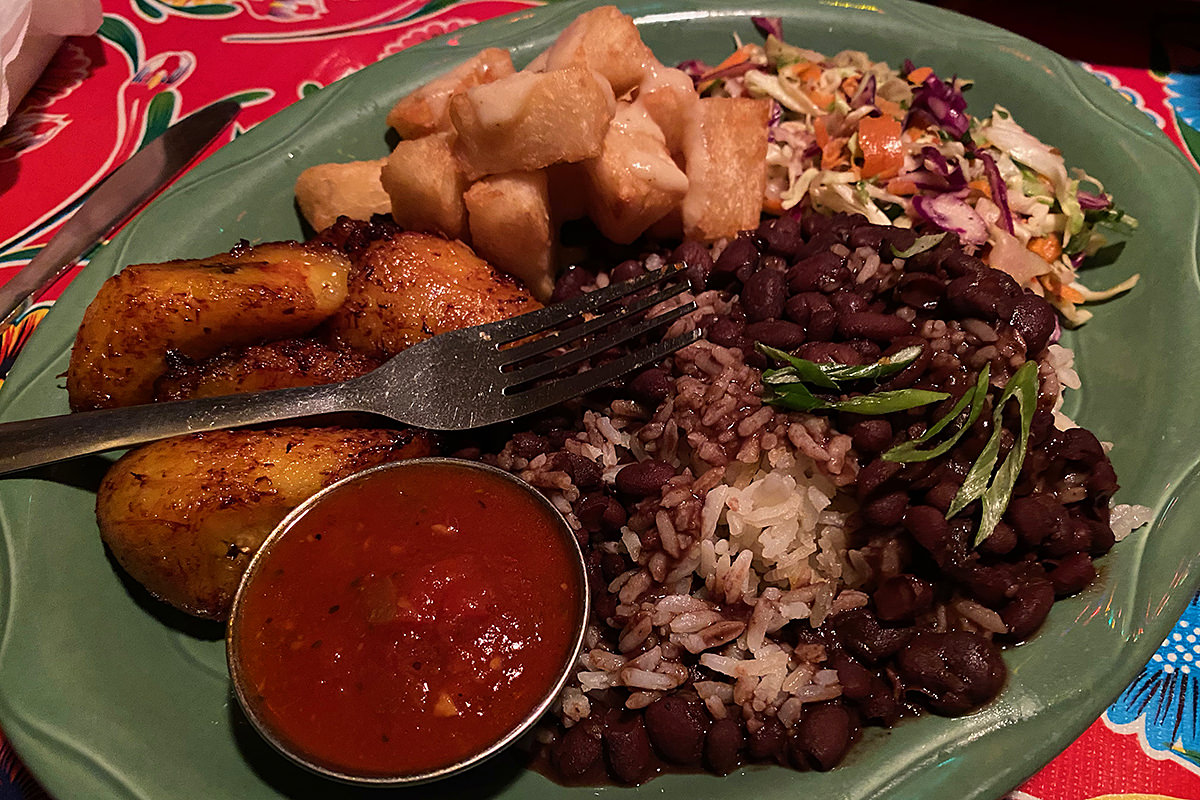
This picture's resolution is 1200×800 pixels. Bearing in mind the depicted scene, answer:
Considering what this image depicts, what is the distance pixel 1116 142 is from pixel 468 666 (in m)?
3.81

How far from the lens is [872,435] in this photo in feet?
8.46

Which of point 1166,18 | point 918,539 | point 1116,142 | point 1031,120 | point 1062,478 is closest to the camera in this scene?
point 918,539

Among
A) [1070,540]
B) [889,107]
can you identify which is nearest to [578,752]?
[1070,540]

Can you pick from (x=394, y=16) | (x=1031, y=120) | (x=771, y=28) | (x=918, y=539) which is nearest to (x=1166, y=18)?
(x=1031, y=120)

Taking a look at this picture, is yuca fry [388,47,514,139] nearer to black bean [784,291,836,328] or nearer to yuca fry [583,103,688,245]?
yuca fry [583,103,688,245]

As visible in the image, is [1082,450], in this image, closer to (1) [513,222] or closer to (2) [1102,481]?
(2) [1102,481]

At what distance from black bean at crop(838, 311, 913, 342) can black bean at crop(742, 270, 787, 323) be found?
27 cm

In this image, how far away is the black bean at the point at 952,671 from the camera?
228 centimetres

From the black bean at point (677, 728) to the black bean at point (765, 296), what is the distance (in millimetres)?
1463

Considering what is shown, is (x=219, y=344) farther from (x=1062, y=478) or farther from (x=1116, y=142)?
(x=1116, y=142)

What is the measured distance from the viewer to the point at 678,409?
9.39ft

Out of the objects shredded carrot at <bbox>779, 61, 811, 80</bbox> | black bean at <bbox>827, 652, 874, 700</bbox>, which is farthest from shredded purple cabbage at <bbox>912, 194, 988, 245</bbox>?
black bean at <bbox>827, 652, 874, 700</bbox>

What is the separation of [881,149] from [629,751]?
305 centimetres

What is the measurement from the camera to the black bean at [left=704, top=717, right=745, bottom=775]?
234cm
